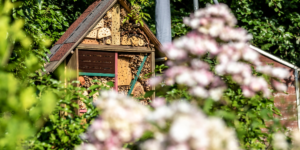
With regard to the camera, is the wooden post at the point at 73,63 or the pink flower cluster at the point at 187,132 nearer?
the pink flower cluster at the point at 187,132

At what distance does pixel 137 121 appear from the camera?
1123 millimetres

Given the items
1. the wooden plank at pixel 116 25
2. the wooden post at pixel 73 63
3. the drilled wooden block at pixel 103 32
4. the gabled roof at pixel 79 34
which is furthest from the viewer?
the wooden plank at pixel 116 25

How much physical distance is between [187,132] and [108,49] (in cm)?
397

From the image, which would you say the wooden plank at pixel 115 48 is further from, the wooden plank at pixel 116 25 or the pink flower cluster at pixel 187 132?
the pink flower cluster at pixel 187 132

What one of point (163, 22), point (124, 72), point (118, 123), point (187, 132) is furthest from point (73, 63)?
point (187, 132)

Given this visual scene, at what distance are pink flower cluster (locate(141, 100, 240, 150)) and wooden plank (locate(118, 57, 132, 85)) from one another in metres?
3.91

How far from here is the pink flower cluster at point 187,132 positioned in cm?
88

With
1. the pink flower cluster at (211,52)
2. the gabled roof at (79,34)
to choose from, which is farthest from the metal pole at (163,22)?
the pink flower cluster at (211,52)

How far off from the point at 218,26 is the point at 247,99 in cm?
116

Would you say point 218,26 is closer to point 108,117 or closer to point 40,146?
point 108,117

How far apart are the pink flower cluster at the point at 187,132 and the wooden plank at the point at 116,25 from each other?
387 cm

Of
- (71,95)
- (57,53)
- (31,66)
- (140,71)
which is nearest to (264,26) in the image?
(140,71)

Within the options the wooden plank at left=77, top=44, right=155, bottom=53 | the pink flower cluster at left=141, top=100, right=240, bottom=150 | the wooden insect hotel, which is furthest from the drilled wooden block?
the pink flower cluster at left=141, top=100, right=240, bottom=150

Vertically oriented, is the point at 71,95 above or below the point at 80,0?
below
